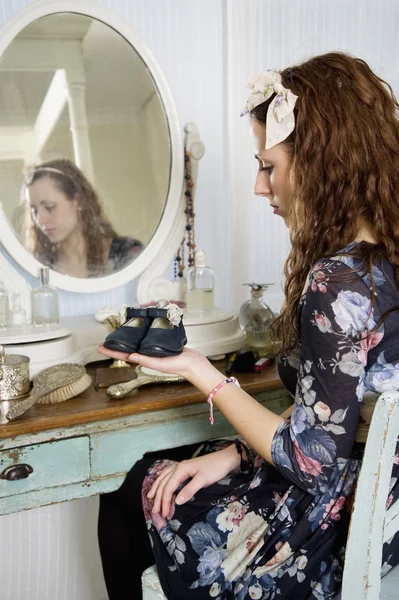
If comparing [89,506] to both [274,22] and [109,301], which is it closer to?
[109,301]

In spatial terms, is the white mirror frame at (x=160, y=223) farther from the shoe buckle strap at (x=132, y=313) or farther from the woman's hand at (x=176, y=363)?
the woman's hand at (x=176, y=363)

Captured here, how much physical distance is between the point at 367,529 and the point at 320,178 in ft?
1.83

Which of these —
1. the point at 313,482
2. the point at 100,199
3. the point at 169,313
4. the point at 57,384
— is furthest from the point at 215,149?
the point at 313,482

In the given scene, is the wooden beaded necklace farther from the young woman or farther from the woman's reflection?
the young woman

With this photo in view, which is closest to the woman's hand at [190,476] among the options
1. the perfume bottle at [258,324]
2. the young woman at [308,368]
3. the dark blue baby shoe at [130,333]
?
the young woman at [308,368]

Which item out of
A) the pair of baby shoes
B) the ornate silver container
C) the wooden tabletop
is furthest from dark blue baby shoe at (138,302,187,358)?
the ornate silver container

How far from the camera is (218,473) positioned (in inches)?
45.9

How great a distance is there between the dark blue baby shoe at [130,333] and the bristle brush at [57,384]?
165 mm

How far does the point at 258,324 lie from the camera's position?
65.8 inches

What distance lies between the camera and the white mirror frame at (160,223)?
1.55m

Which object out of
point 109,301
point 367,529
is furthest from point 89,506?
point 367,529

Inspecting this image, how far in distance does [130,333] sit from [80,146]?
0.65 metres

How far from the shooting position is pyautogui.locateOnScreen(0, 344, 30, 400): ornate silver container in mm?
1261

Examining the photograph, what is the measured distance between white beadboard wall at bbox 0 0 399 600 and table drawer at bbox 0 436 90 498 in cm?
58
